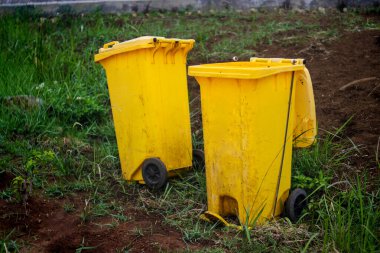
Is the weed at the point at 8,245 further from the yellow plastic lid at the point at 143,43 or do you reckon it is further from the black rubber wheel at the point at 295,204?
the black rubber wheel at the point at 295,204

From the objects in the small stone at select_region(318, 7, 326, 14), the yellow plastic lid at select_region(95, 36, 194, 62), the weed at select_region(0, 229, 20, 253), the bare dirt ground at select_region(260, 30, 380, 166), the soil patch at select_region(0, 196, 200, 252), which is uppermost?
the yellow plastic lid at select_region(95, 36, 194, 62)

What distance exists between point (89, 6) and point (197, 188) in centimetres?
514

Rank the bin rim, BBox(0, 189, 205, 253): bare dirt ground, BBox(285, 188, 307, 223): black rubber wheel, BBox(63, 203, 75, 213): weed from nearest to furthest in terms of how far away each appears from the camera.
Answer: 1. the bin rim
2. BBox(0, 189, 205, 253): bare dirt ground
3. BBox(285, 188, 307, 223): black rubber wheel
4. BBox(63, 203, 75, 213): weed

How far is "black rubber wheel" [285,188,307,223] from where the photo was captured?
303 cm

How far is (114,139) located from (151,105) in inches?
48.1

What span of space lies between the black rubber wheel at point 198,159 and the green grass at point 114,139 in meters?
0.08

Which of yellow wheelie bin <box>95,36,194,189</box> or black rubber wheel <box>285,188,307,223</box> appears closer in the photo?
black rubber wheel <box>285,188,307,223</box>

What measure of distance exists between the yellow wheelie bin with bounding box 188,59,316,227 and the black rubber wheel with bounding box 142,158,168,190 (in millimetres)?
519

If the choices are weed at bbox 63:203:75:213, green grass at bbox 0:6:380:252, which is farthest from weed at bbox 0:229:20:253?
weed at bbox 63:203:75:213

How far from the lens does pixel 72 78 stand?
566 cm

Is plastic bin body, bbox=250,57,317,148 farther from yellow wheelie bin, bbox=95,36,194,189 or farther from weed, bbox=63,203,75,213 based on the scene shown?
weed, bbox=63,203,75,213

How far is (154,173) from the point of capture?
3.59 metres

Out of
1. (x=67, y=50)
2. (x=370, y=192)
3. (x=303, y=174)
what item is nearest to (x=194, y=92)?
(x=67, y=50)

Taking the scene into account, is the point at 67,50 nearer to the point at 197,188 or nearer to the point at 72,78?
the point at 72,78
